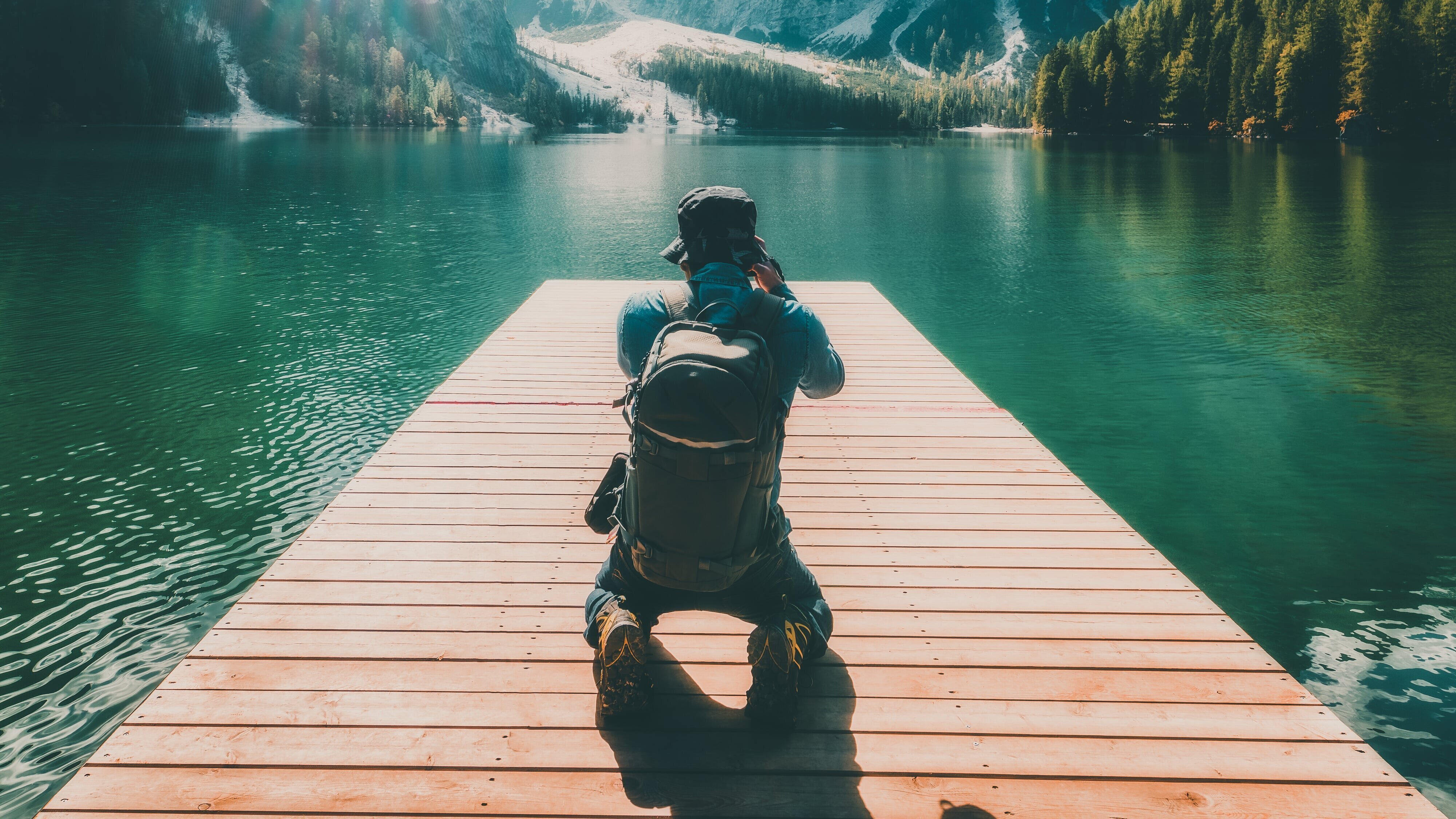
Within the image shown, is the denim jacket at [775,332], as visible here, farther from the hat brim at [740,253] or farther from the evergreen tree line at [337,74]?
the evergreen tree line at [337,74]

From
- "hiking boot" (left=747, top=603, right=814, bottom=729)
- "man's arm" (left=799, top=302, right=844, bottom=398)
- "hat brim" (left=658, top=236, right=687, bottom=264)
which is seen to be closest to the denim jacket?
"man's arm" (left=799, top=302, right=844, bottom=398)

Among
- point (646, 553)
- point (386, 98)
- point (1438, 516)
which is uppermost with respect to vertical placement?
point (386, 98)

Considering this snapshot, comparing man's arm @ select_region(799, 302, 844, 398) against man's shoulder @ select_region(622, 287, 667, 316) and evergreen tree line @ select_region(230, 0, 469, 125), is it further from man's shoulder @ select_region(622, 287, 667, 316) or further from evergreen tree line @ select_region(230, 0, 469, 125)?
evergreen tree line @ select_region(230, 0, 469, 125)

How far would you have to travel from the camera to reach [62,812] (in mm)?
2984

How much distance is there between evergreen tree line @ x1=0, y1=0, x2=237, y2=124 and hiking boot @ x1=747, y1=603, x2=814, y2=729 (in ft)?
462

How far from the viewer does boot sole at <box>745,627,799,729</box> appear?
3.25 m

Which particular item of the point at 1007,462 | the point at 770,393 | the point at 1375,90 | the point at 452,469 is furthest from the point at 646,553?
the point at 1375,90

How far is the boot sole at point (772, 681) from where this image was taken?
3.25m

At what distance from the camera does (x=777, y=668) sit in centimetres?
328

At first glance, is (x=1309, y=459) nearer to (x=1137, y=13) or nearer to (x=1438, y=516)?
(x=1438, y=516)

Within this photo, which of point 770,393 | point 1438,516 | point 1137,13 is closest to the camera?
point 770,393

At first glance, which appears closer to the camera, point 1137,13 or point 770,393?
point 770,393

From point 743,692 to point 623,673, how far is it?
59cm

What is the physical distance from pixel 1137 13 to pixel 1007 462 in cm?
14929
